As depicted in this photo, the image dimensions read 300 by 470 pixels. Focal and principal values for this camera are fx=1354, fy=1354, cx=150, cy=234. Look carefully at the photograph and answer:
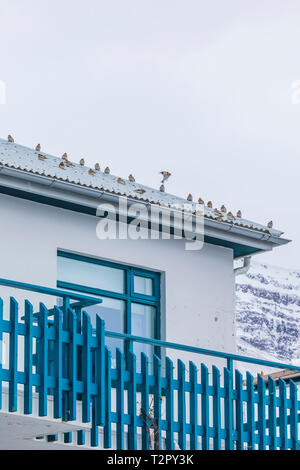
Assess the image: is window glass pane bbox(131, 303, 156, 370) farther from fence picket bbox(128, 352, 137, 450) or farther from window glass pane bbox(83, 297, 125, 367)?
fence picket bbox(128, 352, 137, 450)

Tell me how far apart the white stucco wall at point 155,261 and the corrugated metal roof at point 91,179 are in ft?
1.78

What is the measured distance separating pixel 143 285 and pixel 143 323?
1.90 ft

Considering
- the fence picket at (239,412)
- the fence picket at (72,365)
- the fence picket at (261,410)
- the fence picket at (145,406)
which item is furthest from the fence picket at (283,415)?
the fence picket at (72,365)

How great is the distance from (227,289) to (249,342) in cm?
3944

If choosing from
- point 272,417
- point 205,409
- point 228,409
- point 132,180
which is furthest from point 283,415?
point 132,180

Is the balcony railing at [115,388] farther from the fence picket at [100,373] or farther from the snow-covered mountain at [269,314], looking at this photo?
the snow-covered mountain at [269,314]

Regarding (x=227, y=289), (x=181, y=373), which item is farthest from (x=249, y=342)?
(x=181, y=373)

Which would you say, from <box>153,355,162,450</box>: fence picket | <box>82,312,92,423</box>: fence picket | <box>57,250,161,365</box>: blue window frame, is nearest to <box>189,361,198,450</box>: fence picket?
<box>153,355,162,450</box>: fence picket

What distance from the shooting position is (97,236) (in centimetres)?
1914

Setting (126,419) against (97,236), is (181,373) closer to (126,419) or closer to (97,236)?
(126,419)

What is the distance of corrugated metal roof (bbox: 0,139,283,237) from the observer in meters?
18.8

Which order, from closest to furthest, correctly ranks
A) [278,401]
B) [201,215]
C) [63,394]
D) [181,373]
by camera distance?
1. [63,394]
2. [181,373]
3. [278,401]
4. [201,215]

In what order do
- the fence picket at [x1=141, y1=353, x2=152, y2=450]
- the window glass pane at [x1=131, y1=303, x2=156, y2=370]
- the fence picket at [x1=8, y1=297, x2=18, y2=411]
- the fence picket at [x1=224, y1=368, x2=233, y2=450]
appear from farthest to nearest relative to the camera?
the window glass pane at [x1=131, y1=303, x2=156, y2=370] < the fence picket at [x1=224, y1=368, x2=233, y2=450] < the fence picket at [x1=141, y1=353, x2=152, y2=450] < the fence picket at [x1=8, y1=297, x2=18, y2=411]
